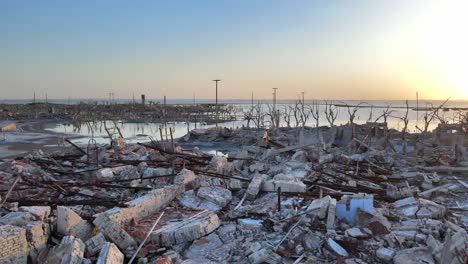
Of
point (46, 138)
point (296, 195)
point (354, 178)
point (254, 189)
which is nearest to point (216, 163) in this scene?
point (254, 189)

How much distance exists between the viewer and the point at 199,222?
5742 millimetres

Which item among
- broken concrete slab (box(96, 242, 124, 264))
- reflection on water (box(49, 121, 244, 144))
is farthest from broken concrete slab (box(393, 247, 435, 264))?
reflection on water (box(49, 121, 244, 144))

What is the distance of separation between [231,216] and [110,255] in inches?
99.5

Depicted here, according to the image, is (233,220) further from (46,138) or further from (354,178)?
(46,138)

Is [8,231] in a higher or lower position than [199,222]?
higher

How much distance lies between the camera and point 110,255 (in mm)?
4461

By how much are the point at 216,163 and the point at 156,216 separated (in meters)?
3.17

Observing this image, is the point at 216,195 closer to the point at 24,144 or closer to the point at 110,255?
the point at 110,255

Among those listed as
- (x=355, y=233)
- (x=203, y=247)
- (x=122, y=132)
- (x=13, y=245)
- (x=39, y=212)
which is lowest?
(x=122, y=132)

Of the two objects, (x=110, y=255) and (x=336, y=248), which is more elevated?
(x=110, y=255)

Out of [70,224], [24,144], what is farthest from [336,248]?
[24,144]

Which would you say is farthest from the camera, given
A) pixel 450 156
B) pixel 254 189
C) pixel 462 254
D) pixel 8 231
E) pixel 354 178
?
pixel 450 156

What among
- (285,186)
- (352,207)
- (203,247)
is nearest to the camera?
(203,247)

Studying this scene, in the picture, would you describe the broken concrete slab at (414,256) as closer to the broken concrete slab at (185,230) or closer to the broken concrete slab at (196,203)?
the broken concrete slab at (185,230)
